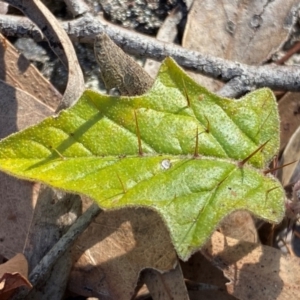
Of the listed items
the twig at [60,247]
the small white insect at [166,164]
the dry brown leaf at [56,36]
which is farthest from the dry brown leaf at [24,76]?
the small white insect at [166,164]

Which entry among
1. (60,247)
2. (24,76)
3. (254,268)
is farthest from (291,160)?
(24,76)

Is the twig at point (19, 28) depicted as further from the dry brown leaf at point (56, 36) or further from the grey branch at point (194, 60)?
the dry brown leaf at point (56, 36)

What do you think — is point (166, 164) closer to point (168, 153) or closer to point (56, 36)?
point (168, 153)

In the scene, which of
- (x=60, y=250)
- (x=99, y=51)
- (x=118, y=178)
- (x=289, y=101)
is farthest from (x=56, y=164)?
(x=289, y=101)

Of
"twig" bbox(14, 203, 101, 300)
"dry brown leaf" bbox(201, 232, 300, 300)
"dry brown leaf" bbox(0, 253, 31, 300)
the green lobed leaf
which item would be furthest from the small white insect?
"dry brown leaf" bbox(0, 253, 31, 300)

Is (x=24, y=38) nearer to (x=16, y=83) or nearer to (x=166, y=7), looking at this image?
(x=16, y=83)

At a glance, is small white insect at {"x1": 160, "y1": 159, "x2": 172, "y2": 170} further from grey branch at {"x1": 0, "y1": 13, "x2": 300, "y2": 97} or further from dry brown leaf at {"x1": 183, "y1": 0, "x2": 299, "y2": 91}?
dry brown leaf at {"x1": 183, "y1": 0, "x2": 299, "y2": 91}
